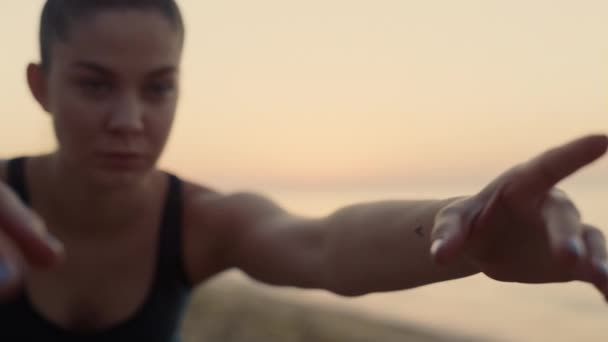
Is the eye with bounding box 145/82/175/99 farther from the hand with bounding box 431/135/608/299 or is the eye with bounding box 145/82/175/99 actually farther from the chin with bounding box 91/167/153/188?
the hand with bounding box 431/135/608/299

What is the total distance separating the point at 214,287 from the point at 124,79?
507 centimetres

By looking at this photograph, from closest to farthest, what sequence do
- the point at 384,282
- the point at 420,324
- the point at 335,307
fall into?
the point at 384,282 < the point at 420,324 < the point at 335,307

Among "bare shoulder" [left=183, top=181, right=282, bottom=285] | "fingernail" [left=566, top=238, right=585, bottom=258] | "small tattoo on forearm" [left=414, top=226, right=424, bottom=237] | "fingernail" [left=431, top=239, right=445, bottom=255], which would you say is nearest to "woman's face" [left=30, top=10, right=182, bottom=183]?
"bare shoulder" [left=183, top=181, right=282, bottom=285]

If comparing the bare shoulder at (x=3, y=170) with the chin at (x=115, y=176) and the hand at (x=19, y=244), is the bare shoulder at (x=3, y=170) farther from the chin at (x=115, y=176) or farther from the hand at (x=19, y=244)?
the hand at (x=19, y=244)

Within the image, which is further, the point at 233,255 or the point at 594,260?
the point at 233,255

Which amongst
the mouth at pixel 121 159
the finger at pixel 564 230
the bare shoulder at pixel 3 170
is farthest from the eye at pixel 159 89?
the finger at pixel 564 230

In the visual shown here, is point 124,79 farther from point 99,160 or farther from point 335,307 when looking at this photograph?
point 335,307

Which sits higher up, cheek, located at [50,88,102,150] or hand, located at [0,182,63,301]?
hand, located at [0,182,63,301]

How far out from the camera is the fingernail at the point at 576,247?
2.20 ft

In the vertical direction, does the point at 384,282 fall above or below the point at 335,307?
above

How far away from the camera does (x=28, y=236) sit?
0.69 meters

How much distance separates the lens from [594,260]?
27.3 inches

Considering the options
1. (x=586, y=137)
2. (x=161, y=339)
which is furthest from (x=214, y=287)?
(x=586, y=137)

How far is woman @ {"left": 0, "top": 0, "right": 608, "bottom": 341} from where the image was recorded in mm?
835
